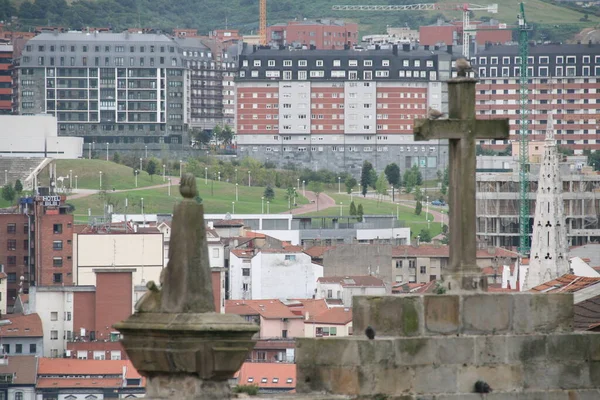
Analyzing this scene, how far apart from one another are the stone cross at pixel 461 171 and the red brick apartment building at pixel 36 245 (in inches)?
4119

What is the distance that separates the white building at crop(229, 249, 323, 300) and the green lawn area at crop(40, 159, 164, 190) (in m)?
56.3

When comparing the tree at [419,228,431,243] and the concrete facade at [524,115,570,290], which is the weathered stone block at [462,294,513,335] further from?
the tree at [419,228,431,243]

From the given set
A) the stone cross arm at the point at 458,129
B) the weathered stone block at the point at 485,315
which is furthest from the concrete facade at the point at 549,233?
the weathered stone block at the point at 485,315

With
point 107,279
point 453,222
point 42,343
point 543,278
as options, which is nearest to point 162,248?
point 107,279

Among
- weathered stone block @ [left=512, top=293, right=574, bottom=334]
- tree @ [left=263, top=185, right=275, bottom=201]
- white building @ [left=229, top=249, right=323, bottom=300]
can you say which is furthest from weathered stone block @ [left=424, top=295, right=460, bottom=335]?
tree @ [left=263, top=185, right=275, bottom=201]

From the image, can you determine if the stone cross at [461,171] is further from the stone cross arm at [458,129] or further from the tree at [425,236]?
the tree at [425,236]

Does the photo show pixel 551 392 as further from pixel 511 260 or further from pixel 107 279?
pixel 511 260

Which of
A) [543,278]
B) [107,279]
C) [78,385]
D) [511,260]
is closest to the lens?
[78,385]

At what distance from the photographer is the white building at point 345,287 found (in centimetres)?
11044

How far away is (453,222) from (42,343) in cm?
8502

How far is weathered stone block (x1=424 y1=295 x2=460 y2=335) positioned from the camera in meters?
12.5

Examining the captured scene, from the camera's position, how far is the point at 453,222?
1284cm

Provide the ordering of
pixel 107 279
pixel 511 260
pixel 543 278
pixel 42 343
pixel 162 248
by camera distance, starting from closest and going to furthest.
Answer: pixel 543 278, pixel 42 343, pixel 107 279, pixel 162 248, pixel 511 260

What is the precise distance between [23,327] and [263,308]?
44.3 feet
